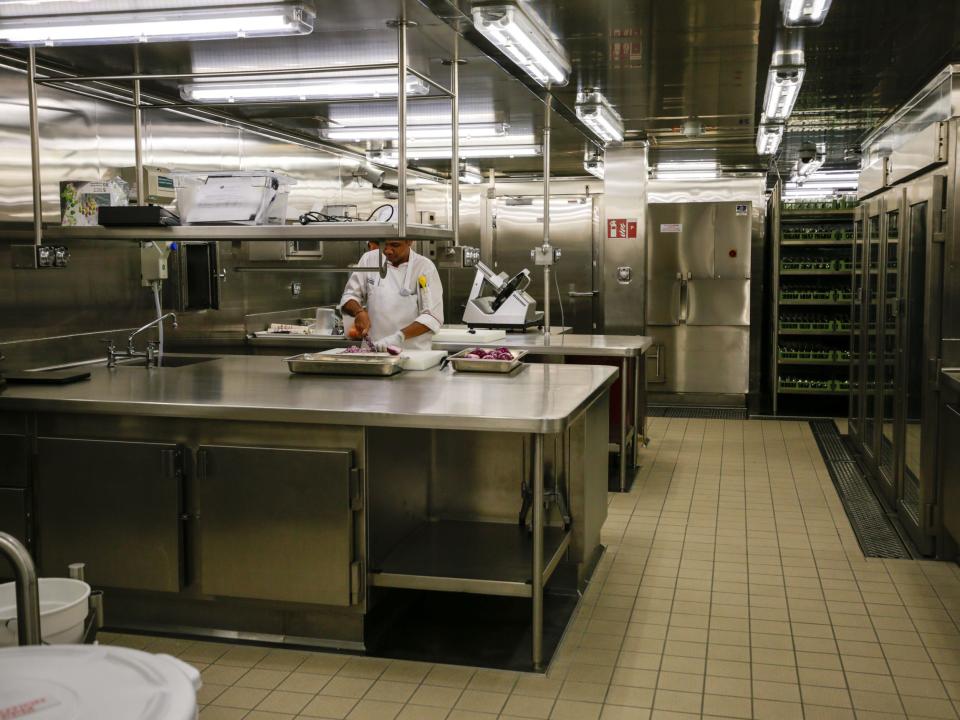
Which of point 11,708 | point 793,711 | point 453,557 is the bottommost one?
point 793,711

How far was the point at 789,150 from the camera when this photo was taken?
28.5ft

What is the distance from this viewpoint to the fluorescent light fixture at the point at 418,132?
646 centimetres

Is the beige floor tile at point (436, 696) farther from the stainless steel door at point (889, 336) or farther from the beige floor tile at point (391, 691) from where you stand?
the stainless steel door at point (889, 336)

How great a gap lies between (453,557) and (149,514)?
1.16m

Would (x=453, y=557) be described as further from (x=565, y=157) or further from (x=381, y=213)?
(x=565, y=157)

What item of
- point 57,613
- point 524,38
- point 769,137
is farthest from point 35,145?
point 769,137

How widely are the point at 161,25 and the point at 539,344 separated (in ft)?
10.3

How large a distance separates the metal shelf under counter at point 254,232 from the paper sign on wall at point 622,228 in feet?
14.4

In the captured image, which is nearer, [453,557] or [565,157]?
[453,557]

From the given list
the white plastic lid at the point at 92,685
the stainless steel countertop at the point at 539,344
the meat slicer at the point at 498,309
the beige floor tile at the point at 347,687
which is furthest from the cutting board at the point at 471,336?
the white plastic lid at the point at 92,685

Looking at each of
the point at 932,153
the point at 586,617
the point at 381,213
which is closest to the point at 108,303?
the point at 381,213

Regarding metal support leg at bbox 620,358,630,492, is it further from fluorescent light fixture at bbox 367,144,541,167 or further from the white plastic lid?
the white plastic lid

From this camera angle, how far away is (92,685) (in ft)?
4.19

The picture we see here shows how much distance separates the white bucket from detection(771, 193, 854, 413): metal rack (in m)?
7.73
